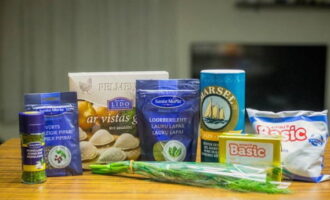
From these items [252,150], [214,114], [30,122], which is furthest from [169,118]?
[30,122]

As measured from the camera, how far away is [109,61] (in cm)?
369

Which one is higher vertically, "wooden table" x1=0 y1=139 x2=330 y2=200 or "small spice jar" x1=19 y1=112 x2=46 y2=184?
"small spice jar" x1=19 y1=112 x2=46 y2=184

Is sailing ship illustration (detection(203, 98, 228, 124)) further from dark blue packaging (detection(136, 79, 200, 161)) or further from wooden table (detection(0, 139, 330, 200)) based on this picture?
wooden table (detection(0, 139, 330, 200))

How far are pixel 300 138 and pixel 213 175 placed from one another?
0.72 ft

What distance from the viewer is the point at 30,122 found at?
0.94 meters

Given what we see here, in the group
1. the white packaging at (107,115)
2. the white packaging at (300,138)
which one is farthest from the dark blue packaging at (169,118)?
the white packaging at (300,138)

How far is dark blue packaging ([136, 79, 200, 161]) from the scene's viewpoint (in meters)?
1.05

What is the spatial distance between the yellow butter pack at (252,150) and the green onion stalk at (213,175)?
1 centimetres

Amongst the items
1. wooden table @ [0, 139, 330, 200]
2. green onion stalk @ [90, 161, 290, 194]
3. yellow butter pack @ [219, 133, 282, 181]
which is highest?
yellow butter pack @ [219, 133, 282, 181]

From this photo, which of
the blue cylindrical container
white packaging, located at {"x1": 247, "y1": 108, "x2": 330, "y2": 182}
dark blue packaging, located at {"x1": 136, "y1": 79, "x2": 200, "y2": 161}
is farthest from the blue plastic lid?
white packaging, located at {"x1": 247, "y1": 108, "x2": 330, "y2": 182}

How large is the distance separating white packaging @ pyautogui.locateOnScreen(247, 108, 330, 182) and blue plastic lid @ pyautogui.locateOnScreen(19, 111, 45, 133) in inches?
19.5

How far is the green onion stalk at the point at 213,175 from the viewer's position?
35.1 inches

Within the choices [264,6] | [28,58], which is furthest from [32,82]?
[264,6]

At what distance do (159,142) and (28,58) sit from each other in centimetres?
283
